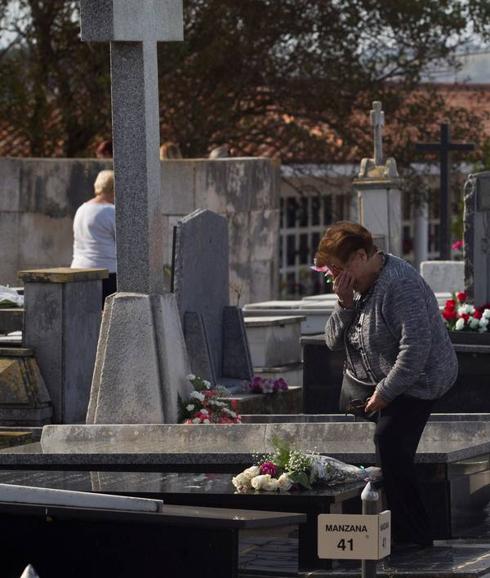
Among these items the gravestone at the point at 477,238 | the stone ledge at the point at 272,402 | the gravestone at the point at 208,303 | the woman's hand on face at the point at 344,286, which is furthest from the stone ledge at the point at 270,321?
the woman's hand on face at the point at 344,286

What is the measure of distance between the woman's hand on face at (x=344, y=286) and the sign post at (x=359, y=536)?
6.13ft

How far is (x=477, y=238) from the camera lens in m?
13.7

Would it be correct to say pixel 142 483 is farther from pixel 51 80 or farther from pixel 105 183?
pixel 51 80

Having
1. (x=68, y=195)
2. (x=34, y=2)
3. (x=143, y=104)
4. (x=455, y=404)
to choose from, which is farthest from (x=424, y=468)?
(x=34, y=2)

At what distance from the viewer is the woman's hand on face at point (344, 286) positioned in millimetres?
8109

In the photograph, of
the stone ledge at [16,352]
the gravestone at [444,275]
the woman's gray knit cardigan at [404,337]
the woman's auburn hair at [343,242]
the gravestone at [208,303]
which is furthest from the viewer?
the gravestone at [444,275]

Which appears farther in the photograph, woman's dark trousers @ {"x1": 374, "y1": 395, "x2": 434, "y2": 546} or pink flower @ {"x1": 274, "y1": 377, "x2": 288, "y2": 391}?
pink flower @ {"x1": 274, "y1": 377, "x2": 288, "y2": 391}

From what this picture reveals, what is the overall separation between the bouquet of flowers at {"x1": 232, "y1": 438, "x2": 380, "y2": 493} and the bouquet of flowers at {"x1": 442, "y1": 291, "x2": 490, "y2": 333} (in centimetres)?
510

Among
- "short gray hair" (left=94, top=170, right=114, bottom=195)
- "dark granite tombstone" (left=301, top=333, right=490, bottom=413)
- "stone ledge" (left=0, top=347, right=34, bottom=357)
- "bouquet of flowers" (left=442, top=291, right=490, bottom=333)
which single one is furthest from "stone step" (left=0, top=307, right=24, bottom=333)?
"bouquet of flowers" (left=442, top=291, right=490, bottom=333)

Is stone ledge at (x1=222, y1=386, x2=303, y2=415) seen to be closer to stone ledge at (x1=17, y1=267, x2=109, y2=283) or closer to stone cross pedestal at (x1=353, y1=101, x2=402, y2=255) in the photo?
stone ledge at (x1=17, y1=267, x2=109, y2=283)

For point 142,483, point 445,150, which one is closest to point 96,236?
point 142,483

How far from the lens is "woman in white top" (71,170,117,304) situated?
13094 mm

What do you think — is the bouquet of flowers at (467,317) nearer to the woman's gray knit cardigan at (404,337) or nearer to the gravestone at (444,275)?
the woman's gray knit cardigan at (404,337)

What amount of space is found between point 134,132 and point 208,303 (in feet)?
9.46
